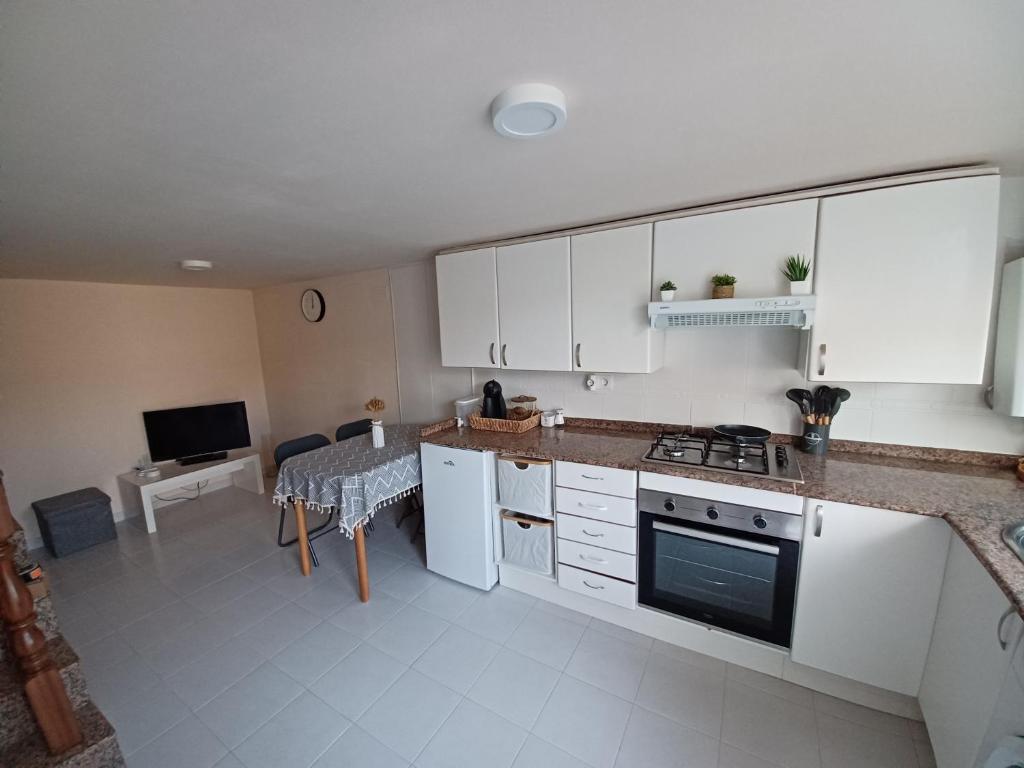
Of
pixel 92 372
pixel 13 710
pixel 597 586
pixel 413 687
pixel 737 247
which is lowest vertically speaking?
pixel 413 687

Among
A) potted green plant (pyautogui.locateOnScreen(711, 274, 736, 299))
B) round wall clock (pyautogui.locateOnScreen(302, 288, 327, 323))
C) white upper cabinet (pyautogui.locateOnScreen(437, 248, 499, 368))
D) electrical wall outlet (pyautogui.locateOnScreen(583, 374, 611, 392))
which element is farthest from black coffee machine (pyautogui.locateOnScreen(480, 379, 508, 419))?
round wall clock (pyautogui.locateOnScreen(302, 288, 327, 323))

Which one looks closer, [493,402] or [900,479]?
[900,479]

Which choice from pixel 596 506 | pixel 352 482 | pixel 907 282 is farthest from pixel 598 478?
pixel 907 282

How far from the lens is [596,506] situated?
1989 mm

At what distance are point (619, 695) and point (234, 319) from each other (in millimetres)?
4854

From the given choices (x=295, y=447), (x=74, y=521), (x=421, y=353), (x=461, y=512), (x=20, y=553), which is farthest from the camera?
Result: (x=421, y=353)

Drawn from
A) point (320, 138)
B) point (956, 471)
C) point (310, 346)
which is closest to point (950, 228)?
point (956, 471)

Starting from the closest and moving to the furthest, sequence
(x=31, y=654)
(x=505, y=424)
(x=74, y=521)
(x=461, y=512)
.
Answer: (x=31, y=654) < (x=461, y=512) < (x=505, y=424) < (x=74, y=521)

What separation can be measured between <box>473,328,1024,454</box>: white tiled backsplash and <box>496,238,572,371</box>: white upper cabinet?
14.0 inches

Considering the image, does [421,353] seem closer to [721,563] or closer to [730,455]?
[730,455]

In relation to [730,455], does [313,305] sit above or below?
above

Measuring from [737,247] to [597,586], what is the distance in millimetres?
1826

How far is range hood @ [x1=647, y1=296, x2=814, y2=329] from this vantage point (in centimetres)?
167

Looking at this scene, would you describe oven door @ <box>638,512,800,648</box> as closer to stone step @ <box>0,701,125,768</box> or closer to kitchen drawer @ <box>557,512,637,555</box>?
kitchen drawer @ <box>557,512,637,555</box>
